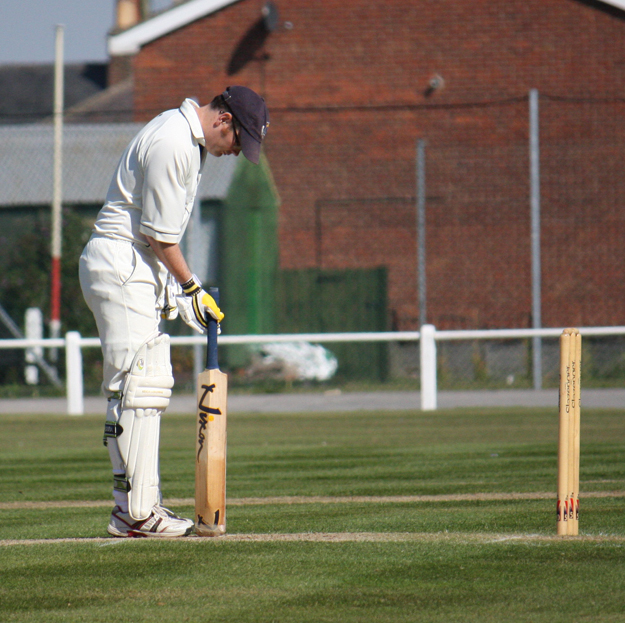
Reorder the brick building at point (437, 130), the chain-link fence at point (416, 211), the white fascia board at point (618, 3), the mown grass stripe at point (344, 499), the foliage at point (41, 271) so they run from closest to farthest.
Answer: the mown grass stripe at point (344, 499), the foliage at point (41, 271), the chain-link fence at point (416, 211), the brick building at point (437, 130), the white fascia board at point (618, 3)

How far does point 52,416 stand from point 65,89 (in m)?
23.9

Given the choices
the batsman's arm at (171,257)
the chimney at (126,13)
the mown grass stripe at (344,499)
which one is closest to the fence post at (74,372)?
the mown grass stripe at (344,499)

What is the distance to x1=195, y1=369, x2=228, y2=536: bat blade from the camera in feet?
15.8

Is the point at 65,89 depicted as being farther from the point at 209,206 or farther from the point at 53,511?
the point at 53,511

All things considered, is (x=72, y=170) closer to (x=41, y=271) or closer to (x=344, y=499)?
(x=41, y=271)

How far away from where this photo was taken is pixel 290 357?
16.9m

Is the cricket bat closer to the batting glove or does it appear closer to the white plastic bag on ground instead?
the batting glove

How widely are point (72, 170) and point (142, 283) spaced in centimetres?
1385

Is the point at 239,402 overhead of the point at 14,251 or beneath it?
beneath

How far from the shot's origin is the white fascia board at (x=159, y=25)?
67.0 feet

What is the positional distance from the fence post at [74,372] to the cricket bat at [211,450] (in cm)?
861

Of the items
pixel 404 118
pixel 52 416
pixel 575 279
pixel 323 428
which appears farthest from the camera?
pixel 404 118

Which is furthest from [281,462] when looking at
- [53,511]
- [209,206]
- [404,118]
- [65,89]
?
[65,89]

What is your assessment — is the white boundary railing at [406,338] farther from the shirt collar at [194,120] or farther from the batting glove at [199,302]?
the shirt collar at [194,120]
